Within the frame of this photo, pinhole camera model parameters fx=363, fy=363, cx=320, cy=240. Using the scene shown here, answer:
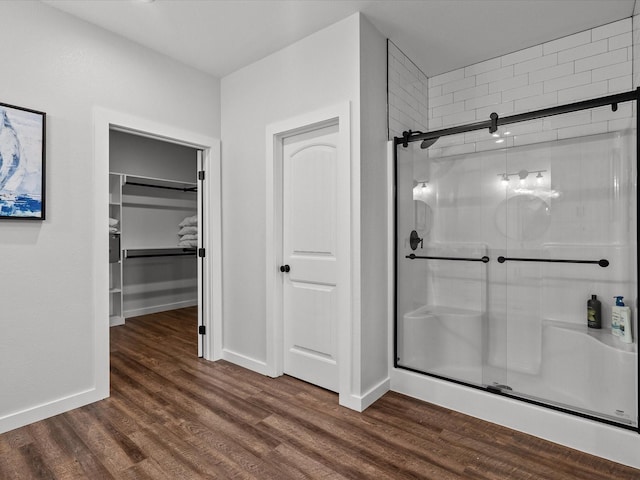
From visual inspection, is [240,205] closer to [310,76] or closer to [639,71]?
[310,76]

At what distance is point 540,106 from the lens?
9.36 feet

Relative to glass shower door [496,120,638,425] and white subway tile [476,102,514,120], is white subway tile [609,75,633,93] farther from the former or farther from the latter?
glass shower door [496,120,638,425]

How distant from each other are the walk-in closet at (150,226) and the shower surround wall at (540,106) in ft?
11.1

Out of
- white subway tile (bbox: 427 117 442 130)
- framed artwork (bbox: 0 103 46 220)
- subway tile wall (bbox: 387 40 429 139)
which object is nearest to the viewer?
framed artwork (bbox: 0 103 46 220)

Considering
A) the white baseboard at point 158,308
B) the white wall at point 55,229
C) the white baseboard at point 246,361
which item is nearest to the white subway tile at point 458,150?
the white baseboard at point 246,361

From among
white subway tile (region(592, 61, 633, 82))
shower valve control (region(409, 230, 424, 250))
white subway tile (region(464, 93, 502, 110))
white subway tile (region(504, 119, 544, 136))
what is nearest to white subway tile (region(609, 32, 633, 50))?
white subway tile (region(592, 61, 633, 82))

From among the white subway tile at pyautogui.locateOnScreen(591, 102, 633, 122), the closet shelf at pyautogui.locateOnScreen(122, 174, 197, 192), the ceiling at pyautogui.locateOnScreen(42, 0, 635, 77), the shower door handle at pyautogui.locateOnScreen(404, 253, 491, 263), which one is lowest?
the shower door handle at pyautogui.locateOnScreen(404, 253, 491, 263)

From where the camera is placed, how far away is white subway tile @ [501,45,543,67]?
286 centimetres

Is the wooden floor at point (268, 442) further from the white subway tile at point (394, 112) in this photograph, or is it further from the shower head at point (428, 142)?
the white subway tile at point (394, 112)

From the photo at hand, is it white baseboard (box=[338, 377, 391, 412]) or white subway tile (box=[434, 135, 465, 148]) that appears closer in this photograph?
white baseboard (box=[338, 377, 391, 412])

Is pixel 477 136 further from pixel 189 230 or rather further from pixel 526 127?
pixel 189 230

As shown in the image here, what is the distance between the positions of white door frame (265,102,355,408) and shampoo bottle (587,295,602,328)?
4.91 feet

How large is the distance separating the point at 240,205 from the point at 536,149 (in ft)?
7.55

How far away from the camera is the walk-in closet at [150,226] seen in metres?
4.73
